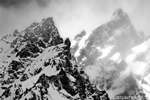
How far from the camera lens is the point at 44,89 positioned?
198500 millimetres

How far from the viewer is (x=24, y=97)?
196 meters

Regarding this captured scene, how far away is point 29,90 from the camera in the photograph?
200 m

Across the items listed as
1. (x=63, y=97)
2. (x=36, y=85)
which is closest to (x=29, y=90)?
(x=36, y=85)

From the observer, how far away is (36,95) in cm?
19100

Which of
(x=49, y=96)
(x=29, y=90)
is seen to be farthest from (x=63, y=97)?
(x=29, y=90)

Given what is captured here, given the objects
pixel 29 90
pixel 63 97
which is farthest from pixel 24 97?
pixel 63 97

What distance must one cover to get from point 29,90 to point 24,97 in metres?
6.18

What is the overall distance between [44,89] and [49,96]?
6.16m

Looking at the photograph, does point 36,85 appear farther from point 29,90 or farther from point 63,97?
point 63,97

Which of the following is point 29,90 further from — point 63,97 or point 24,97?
point 63,97

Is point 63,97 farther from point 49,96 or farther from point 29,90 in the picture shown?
point 29,90

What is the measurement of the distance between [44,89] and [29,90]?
10.1 m

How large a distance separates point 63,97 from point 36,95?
19.1 m

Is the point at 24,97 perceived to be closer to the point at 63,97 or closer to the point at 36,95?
the point at 36,95
